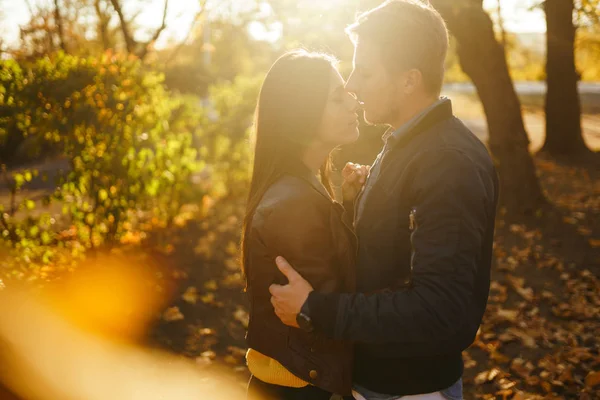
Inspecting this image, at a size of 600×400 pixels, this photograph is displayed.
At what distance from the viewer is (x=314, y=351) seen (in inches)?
85.6

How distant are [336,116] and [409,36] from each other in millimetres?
584

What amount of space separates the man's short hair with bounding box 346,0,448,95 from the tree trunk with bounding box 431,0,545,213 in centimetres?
703

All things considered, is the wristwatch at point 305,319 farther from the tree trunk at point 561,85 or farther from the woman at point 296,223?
the tree trunk at point 561,85

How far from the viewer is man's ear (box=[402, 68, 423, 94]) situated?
2019mm

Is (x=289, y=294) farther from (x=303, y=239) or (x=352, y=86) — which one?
(x=352, y=86)

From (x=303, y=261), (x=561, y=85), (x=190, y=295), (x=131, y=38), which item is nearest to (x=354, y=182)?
(x=303, y=261)

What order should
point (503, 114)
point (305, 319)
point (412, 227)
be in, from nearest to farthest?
point (412, 227)
point (305, 319)
point (503, 114)

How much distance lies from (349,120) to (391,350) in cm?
108

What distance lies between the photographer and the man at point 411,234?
5.73 ft

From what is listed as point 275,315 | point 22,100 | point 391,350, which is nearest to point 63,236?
Answer: point 22,100

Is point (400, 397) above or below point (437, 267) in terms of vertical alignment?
below

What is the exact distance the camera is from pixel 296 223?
2.07 meters

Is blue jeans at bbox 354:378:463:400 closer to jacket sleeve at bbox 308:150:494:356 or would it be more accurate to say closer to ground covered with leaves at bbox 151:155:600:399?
jacket sleeve at bbox 308:150:494:356

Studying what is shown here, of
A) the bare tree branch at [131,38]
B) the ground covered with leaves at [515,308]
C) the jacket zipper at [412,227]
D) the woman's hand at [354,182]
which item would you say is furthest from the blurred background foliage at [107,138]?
the jacket zipper at [412,227]
